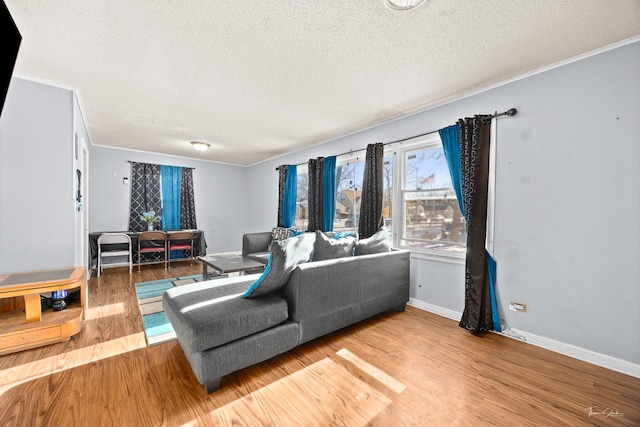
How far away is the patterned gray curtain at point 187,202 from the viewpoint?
6.42 m

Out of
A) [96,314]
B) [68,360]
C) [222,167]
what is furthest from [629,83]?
[222,167]

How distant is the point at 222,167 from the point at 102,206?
2.67m

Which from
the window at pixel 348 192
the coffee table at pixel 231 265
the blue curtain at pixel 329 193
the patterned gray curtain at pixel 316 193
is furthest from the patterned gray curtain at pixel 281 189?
the coffee table at pixel 231 265

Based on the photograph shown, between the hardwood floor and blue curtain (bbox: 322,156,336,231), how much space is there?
7.73 feet

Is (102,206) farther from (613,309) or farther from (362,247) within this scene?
(613,309)

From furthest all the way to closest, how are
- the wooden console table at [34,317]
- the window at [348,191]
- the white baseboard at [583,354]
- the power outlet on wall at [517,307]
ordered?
the window at [348,191] → the power outlet on wall at [517,307] → the wooden console table at [34,317] → the white baseboard at [583,354]

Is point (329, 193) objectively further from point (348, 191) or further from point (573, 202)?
point (573, 202)

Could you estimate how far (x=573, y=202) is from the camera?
2232mm

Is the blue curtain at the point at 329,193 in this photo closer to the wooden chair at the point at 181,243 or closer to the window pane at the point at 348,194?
the window pane at the point at 348,194

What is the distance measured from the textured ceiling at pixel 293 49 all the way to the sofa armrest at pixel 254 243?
7.25 ft

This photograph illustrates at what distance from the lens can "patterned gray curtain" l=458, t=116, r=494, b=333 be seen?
2633 millimetres

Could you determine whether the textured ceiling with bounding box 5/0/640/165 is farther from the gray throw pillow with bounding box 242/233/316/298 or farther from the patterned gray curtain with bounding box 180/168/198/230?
the patterned gray curtain with bounding box 180/168/198/230

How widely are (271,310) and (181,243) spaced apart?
460 centimetres

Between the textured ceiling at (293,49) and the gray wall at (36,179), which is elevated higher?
the textured ceiling at (293,49)
